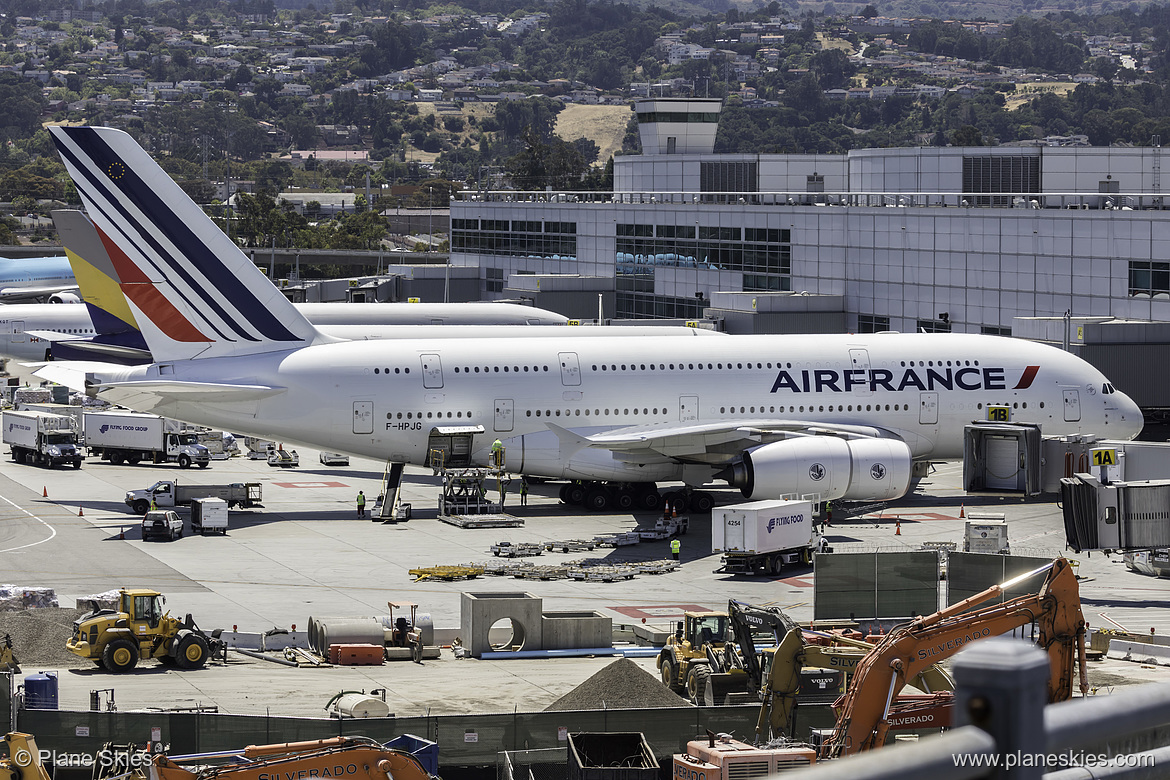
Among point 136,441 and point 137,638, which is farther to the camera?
point 136,441

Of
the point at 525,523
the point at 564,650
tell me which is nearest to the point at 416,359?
the point at 525,523

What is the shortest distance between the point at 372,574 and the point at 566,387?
40.5 feet

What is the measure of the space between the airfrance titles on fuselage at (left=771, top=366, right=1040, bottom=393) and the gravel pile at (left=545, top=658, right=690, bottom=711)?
2581cm

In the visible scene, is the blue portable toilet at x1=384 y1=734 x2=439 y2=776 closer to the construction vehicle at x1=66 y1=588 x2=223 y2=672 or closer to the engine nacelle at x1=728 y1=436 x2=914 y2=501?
the construction vehicle at x1=66 y1=588 x2=223 y2=672

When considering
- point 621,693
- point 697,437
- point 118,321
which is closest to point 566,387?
point 697,437

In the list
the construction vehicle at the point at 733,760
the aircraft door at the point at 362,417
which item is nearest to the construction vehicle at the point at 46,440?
the aircraft door at the point at 362,417

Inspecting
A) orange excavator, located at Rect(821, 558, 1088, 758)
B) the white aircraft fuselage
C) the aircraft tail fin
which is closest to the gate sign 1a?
the white aircraft fuselage

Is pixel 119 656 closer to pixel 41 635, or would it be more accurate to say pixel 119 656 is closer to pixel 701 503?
pixel 41 635

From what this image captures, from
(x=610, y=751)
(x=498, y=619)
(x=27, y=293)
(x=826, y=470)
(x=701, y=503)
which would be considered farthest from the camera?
(x=27, y=293)

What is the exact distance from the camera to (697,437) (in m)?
50.7

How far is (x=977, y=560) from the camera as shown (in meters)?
37.1

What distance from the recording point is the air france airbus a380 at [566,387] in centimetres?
4884

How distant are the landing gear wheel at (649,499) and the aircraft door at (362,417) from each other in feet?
33.7

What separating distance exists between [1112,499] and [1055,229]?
3122cm
